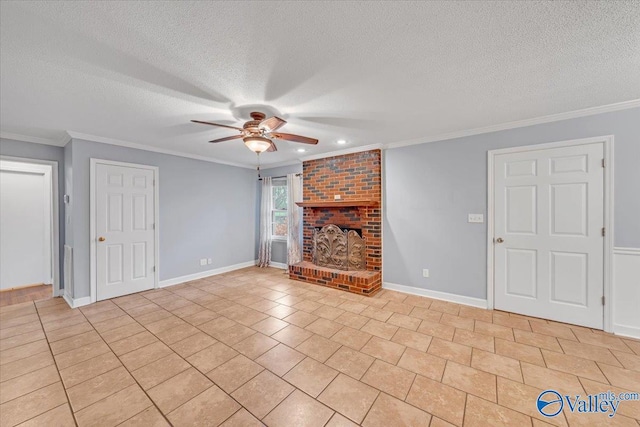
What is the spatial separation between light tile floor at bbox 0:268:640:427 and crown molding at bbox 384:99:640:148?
237cm

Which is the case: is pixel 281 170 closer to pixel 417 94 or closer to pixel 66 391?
pixel 417 94

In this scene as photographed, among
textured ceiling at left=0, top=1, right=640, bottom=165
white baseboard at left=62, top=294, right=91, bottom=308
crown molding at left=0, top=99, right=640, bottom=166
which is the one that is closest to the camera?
textured ceiling at left=0, top=1, right=640, bottom=165

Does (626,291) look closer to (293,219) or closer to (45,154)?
(293,219)

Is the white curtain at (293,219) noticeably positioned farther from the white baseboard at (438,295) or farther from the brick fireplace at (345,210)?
the white baseboard at (438,295)

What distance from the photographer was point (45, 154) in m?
3.73

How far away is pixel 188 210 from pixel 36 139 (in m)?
2.24

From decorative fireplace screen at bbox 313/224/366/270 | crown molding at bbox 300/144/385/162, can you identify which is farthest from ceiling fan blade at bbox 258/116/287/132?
decorative fireplace screen at bbox 313/224/366/270

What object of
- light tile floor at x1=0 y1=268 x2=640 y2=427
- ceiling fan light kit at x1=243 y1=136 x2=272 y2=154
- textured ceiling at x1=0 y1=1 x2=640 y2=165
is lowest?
light tile floor at x1=0 y1=268 x2=640 y2=427

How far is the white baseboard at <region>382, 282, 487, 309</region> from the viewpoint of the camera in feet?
10.9

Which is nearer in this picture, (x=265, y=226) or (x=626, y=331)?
(x=626, y=331)

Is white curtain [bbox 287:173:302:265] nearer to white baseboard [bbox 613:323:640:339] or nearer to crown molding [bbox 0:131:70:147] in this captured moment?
crown molding [bbox 0:131:70:147]

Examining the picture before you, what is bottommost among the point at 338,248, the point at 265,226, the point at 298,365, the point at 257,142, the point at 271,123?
the point at 298,365

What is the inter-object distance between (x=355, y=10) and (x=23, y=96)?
10.2 feet

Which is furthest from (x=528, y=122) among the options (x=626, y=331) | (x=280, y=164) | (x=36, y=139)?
(x=36, y=139)
